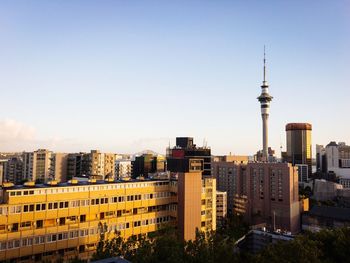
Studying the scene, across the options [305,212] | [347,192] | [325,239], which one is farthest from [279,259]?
[347,192]

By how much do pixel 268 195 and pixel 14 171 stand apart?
409 feet

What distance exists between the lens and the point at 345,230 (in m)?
47.9

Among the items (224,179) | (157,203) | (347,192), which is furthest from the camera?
(347,192)

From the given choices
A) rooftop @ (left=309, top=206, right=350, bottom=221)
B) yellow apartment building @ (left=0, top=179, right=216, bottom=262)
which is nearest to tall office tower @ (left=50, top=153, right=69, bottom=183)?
yellow apartment building @ (left=0, top=179, right=216, bottom=262)

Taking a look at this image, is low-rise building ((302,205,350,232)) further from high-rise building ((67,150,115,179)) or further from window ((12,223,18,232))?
window ((12,223,18,232))

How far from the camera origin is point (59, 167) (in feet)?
515

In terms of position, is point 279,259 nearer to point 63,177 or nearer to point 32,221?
point 32,221

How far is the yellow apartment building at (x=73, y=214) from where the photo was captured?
1868 inches

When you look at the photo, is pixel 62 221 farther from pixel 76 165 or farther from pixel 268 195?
pixel 76 165

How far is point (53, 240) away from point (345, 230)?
139 ft

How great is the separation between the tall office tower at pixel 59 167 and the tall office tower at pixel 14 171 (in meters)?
22.3

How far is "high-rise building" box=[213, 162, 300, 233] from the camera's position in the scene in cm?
12012

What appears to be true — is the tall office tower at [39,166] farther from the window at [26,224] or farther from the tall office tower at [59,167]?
the window at [26,224]

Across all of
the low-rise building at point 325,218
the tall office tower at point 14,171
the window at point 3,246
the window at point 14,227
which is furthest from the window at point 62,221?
the tall office tower at point 14,171
